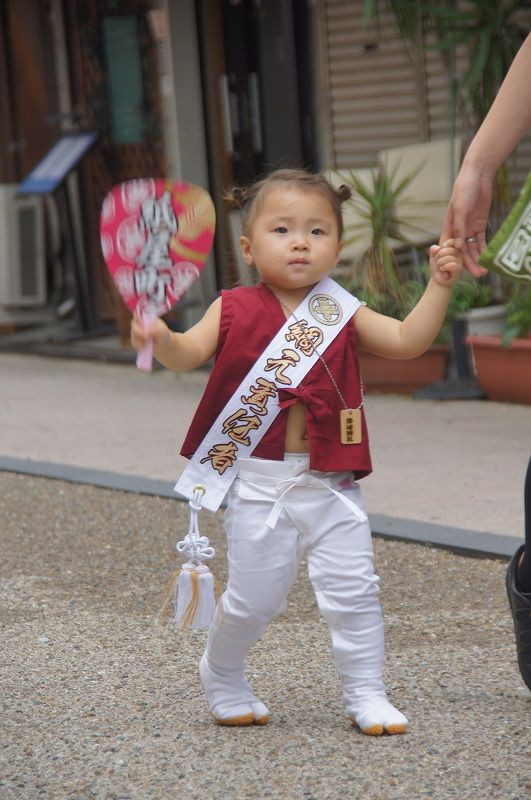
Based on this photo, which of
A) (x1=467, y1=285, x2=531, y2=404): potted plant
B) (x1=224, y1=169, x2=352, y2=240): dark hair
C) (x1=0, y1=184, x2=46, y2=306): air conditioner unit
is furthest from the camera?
(x1=0, y1=184, x2=46, y2=306): air conditioner unit

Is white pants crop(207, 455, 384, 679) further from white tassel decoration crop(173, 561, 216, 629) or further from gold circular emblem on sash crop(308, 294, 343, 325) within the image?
gold circular emblem on sash crop(308, 294, 343, 325)

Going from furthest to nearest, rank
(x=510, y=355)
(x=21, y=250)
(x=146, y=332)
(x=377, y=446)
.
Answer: (x=21, y=250), (x=510, y=355), (x=377, y=446), (x=146, y=332)

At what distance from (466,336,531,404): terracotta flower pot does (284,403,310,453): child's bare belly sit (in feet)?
13.0

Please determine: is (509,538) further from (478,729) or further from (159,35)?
(159,35)

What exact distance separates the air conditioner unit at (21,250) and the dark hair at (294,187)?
797 centimetres

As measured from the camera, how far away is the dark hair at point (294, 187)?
3.35 meters

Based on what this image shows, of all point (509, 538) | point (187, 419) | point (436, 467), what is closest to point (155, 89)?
point (187, 419)

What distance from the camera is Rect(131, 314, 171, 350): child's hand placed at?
3.13 metres

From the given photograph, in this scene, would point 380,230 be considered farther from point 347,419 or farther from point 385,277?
point 347,419

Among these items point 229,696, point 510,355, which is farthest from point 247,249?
point 510,355

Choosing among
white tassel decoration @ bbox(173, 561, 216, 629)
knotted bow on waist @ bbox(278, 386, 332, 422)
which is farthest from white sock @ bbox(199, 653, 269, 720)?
knotted bow on waist @ bbox(278, 386, 332, 422)

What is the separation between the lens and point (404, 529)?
5227 millimetres

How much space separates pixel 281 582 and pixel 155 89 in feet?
23.2

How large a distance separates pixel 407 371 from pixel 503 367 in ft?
2.33
